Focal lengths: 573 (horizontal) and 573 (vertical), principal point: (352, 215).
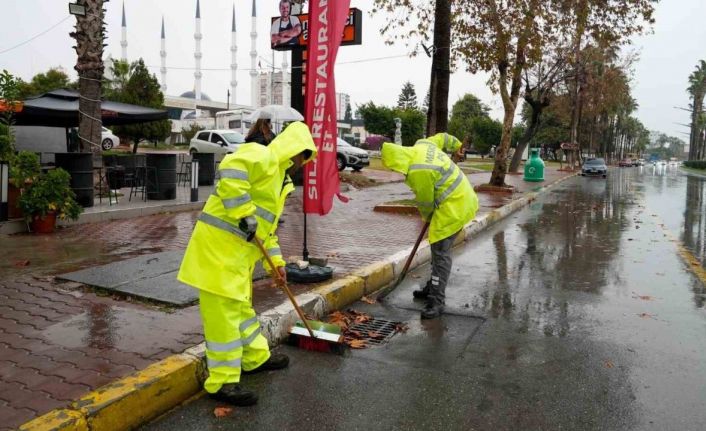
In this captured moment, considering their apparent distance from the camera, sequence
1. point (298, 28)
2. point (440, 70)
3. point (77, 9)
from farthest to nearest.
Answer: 1. point (298, 28)
2. point (440, 70)
3. point (77, 9)

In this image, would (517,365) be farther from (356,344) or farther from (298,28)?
(298,28)

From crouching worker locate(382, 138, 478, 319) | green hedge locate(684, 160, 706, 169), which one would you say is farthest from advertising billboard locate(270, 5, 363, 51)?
green hedge locate(684, 160, 706, 169)

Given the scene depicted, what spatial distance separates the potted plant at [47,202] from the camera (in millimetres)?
8227

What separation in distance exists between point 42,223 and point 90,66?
4285mm

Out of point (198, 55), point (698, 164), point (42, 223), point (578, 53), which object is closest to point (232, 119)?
point (578, 53)

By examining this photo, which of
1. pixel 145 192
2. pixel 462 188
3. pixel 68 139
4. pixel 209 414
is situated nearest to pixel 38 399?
pixel 209 414

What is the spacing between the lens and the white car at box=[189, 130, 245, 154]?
2306cm

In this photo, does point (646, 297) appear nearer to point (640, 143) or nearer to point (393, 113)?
point (393, 113)

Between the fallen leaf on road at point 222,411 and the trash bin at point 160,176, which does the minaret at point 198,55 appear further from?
the fallen leaf on road at point 222,411

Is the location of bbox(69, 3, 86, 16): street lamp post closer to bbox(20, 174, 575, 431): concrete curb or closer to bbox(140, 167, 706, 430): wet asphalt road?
bbox(140, 167, 706, 430): wet asphalt road

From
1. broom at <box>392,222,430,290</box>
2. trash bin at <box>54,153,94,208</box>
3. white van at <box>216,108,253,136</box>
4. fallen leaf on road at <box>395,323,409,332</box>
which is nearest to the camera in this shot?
fallen leaf on road at <box>395,323,409,332</box>

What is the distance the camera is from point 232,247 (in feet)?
10.9

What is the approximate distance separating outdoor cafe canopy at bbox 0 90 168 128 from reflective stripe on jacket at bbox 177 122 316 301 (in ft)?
36.1

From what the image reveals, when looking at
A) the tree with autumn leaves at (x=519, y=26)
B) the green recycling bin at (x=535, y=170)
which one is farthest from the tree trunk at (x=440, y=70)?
the green recycling bin at (x=535, y=170)
